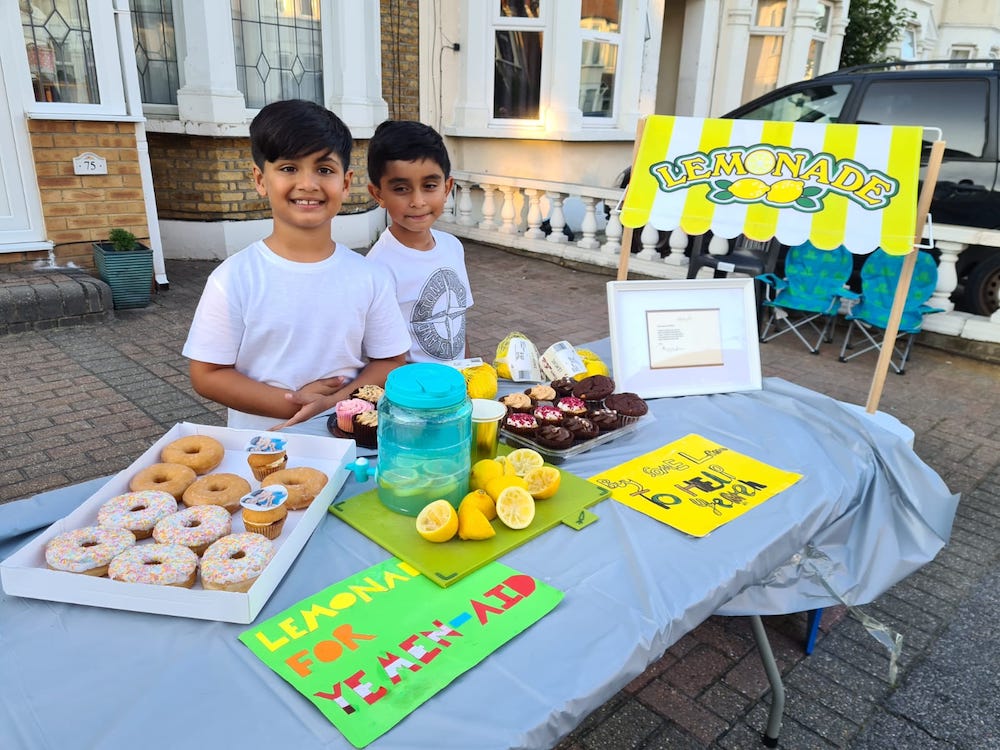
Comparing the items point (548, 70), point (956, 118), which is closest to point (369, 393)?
point (956, 118)

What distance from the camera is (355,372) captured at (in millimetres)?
2242

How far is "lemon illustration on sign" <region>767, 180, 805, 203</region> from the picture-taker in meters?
2.74

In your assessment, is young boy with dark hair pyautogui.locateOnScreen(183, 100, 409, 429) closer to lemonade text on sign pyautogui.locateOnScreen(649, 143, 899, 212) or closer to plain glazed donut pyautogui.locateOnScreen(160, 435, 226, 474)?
plain glazed donut pyautogui.locateOnScreen(160, 435, 226, 474)

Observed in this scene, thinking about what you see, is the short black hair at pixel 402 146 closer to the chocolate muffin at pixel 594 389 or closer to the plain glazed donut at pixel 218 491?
the chocolate muffin at pixel 594 389

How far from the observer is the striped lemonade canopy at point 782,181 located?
2627mm

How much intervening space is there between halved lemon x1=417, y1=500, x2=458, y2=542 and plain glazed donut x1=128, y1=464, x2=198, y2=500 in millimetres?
532

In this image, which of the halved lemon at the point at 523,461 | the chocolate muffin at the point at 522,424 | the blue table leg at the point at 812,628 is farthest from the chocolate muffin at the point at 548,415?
the blue table leg at the point at 812,628

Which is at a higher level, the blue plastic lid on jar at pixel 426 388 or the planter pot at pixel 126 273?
the blue plastic lid on jar at pixel 426 388

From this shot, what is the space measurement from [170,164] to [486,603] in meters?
7.70

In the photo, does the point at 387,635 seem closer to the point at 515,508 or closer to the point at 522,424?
the point at 515,508

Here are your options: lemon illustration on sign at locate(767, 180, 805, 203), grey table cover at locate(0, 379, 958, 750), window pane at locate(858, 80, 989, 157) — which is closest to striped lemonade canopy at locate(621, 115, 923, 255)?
lemon illustration on sign at locate(767, 180, 805, 203)

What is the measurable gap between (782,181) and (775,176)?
0.03m

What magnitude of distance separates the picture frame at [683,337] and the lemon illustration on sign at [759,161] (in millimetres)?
541

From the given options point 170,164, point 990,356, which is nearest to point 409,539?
point 990,356
